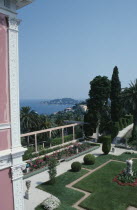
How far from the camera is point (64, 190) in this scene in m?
14.7

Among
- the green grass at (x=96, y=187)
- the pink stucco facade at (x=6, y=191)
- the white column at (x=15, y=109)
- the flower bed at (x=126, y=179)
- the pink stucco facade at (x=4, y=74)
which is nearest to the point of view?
the pink stucco facade at (x=4, y=74)

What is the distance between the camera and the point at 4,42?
651 centimetres

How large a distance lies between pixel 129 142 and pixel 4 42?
26.1 m

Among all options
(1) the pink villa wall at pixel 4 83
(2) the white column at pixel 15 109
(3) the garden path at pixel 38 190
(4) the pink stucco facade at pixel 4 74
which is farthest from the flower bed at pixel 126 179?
(4) the pink stucco facade at pixel 4 74

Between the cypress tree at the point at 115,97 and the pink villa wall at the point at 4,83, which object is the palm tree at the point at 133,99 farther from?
the pink villa wall at the point at 4,83

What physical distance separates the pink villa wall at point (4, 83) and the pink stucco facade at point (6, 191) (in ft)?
2.81

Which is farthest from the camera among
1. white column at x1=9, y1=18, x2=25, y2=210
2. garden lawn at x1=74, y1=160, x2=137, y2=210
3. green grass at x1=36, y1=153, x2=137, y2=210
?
green grass at x1=36, y1=153, x2=137, y2=210

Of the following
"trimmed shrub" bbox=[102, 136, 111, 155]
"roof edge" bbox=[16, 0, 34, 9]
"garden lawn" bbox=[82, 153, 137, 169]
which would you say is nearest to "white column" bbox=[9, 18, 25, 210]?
"roof edge" bbox=[16, 0, 34, 9]

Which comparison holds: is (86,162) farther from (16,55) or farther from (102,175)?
(16,55)

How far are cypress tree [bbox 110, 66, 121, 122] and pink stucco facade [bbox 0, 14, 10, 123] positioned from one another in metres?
27.4

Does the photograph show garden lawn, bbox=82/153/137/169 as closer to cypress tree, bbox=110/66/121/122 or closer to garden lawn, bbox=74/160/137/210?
garden lawn, bbox=74/160/137/210

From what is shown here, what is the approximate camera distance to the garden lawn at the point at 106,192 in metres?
12.7

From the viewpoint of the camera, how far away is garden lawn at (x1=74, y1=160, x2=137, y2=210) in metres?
12.7

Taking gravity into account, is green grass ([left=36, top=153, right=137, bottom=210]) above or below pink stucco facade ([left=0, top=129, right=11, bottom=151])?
below
